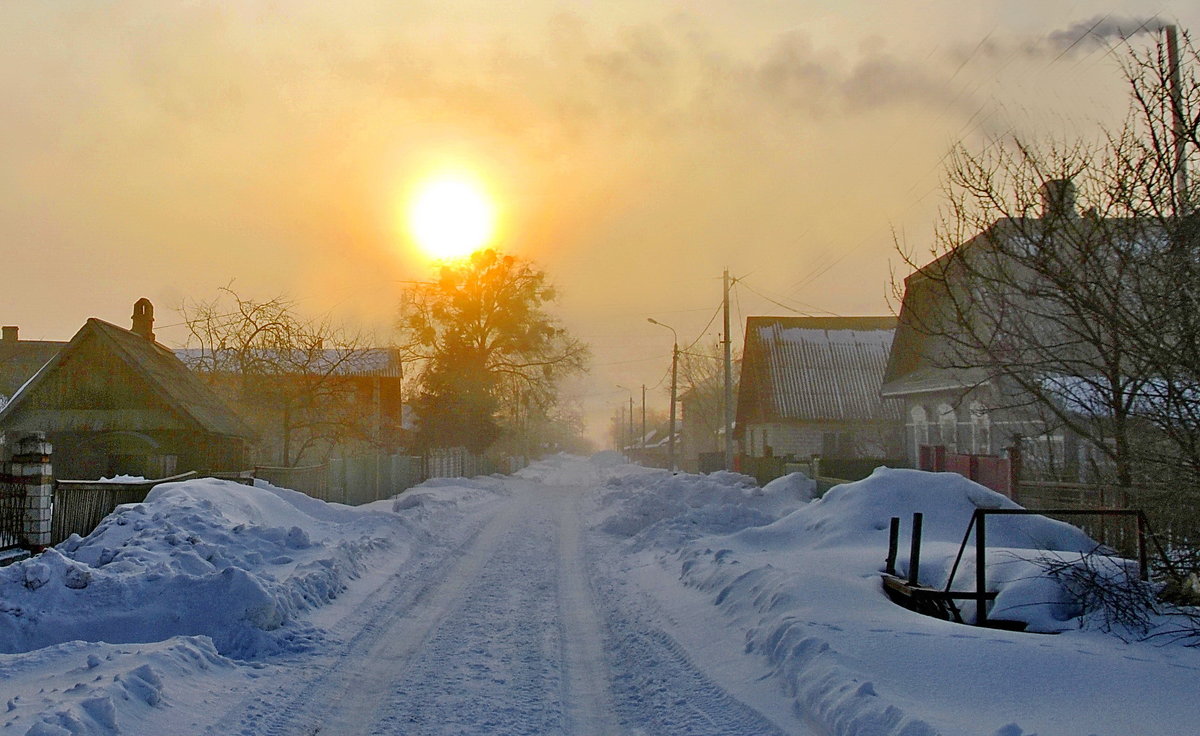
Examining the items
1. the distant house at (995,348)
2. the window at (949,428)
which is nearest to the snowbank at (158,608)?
the distant house at (995,348)

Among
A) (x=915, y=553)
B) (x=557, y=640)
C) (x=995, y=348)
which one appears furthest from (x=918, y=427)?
(x=557, y=640)

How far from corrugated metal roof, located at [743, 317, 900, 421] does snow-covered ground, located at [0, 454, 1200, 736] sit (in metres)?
26.7

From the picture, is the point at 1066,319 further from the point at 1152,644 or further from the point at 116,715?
the point at 116,715

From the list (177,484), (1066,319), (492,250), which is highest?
(492,250)

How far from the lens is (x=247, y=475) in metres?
21.5

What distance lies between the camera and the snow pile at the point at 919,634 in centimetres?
613

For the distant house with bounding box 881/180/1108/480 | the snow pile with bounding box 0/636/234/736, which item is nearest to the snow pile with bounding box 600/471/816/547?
the distant house with bounding box 881/180/1108/480

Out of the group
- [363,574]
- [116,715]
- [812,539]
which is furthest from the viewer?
[812,539]

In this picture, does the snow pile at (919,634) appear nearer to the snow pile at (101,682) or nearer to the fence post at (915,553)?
the fence post at (915,553)

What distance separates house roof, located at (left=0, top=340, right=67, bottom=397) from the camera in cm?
6181

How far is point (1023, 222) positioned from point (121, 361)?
2528 centimetres

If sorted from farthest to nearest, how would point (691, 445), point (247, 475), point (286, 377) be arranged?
point (691, 445), point (286, 377), point (247, 475)

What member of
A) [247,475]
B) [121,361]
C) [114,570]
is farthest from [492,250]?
[114,570]

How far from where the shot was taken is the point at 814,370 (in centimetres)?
4391
